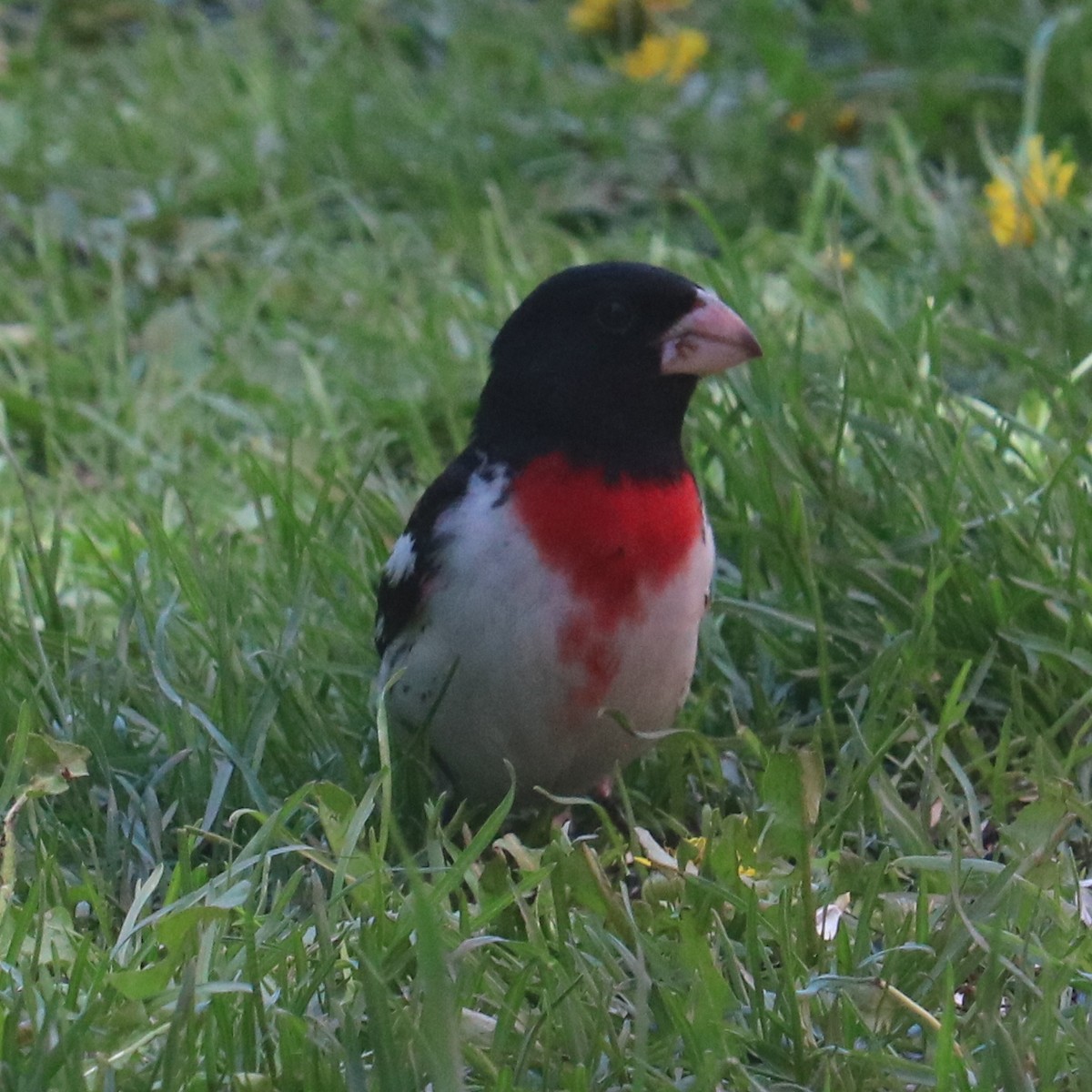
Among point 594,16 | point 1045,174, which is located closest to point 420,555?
point 1045,174

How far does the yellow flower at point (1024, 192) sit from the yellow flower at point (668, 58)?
5.72ft

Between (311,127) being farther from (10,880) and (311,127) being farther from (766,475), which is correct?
(10,880)

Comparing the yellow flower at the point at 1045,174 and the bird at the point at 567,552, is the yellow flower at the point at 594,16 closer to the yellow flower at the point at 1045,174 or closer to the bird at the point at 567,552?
the yellow flower at the point at 1045,174

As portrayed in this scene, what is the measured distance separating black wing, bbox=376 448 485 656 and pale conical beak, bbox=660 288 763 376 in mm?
333

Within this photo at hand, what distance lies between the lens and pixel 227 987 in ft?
6.77

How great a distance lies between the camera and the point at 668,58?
631 cm

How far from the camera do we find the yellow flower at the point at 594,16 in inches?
266

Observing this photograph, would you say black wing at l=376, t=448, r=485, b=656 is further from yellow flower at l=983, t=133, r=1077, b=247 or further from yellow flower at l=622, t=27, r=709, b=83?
yellow flower at l=622, t=27, r=709, b=83

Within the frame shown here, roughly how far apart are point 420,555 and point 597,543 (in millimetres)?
296

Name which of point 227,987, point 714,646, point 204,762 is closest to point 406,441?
point 714,646

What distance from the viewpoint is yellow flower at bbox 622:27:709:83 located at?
6.30 m

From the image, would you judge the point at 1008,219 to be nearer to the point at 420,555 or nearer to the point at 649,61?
the point at 649,61

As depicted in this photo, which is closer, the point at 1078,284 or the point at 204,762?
the point at 204,762

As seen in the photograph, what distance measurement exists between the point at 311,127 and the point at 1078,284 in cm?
265
